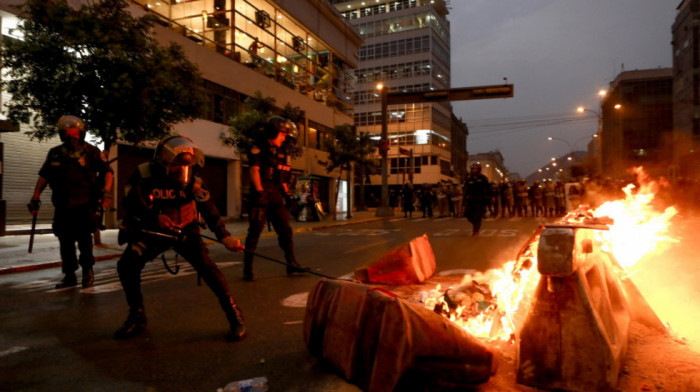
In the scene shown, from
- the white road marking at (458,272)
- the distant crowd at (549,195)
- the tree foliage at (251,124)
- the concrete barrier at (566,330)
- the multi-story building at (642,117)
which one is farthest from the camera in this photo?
the multi-story building at (642,117)

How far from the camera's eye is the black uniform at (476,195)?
11734 mm

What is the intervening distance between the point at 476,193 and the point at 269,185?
7199 mm

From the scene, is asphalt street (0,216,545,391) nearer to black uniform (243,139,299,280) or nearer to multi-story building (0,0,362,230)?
black uniform (243,139,299,280)

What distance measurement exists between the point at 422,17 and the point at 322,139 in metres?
37.6

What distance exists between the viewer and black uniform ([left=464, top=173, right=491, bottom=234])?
11734 millimetres

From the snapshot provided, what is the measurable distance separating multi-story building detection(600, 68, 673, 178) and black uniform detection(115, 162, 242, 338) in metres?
85.3

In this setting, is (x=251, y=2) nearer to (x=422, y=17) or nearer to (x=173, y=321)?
(x=173, y=321)

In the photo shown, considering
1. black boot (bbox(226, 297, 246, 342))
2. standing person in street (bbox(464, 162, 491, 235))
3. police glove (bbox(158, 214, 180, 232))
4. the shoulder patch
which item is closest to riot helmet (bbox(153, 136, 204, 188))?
the shoulder patch

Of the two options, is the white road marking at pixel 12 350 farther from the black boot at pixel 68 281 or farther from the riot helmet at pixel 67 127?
the riot helmet at pixel 67 127

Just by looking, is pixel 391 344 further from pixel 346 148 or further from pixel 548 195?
pixel 346 148

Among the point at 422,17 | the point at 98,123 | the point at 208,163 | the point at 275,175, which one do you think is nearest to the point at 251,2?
the point at 208,163

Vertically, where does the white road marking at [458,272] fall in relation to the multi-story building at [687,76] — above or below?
below

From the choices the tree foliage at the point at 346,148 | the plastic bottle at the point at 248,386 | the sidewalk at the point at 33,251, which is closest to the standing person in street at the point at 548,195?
the tree foliage at the point at 346,148

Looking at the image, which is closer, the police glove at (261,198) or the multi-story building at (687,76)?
the police glove at (261,198)
